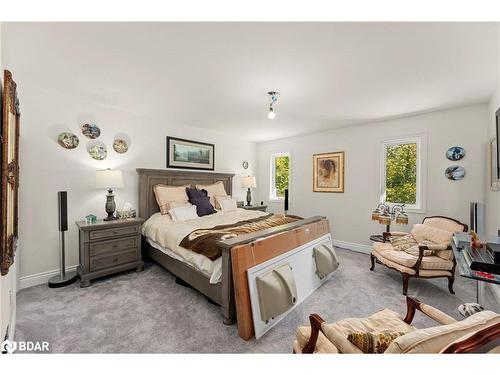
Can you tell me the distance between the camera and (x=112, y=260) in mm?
2795

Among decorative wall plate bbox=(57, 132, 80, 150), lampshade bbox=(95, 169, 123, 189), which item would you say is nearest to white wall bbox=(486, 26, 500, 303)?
lampshade bbox=(95, 169, 123, 189)

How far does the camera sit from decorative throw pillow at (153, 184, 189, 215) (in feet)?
11.3

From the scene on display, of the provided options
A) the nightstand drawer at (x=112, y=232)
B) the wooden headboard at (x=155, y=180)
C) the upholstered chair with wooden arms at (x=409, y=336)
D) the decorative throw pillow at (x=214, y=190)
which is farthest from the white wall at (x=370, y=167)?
the nightstand drawer at (x=112, y=232)

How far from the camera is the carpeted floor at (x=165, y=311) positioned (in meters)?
1.67

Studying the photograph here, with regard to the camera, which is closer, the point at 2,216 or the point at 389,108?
the point at 2,216

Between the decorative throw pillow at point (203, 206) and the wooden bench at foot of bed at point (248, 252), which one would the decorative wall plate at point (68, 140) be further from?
the wooden bench at foot of bed at point (248, 252)

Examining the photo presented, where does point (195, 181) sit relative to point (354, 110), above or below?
below

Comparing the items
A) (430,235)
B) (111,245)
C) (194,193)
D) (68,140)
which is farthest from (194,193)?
(430,235)

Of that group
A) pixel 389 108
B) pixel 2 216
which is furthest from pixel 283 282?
pixel 389 108

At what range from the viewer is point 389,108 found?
3.13 metres

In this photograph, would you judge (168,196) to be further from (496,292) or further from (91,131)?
(496,292)
